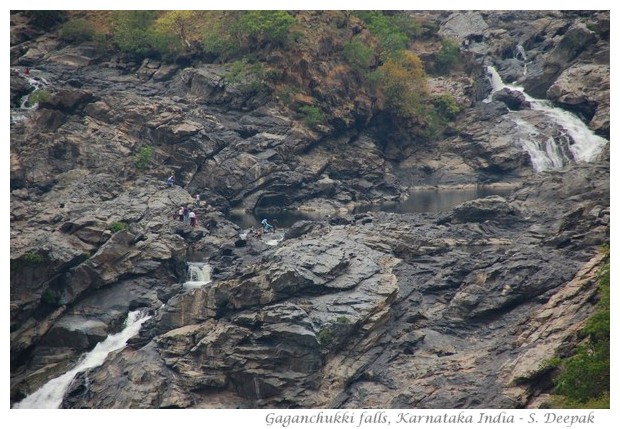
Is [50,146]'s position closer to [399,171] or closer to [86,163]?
[86,163]

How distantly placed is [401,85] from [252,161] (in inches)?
874

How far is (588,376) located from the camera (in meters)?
39.8

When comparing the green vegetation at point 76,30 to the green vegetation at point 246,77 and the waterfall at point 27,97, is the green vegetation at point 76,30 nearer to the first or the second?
the waterfall at point 27,97

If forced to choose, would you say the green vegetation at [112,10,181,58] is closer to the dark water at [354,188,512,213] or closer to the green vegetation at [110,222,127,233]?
the dark water at [354,188,512,213]

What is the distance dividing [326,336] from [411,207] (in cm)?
2941

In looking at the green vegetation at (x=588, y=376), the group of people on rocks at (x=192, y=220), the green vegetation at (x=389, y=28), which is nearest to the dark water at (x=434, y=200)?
the group of people on rocks at (x=192, y=220)

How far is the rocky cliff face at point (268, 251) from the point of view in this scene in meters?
47.5

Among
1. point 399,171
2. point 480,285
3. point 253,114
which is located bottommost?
point 399,171

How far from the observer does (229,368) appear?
157 ft

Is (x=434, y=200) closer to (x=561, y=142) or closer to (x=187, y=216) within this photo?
(x=561, y=142)

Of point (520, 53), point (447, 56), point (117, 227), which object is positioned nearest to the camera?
point (117, 227)

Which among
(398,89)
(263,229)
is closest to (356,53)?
(398,89)
